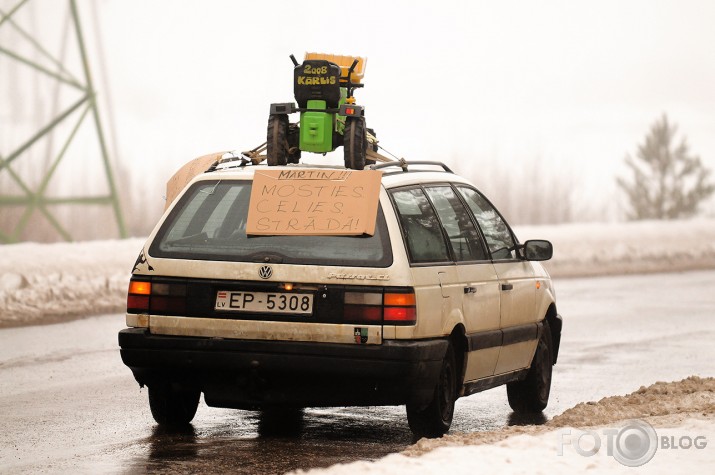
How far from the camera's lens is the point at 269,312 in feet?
26.1

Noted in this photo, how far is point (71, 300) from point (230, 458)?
1152 centimetres

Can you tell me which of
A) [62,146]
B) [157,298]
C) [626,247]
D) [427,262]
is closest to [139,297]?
[157,298]

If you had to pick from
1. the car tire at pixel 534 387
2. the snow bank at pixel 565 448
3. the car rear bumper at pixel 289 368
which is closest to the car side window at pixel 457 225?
the car rear bumper at pixel 289 368

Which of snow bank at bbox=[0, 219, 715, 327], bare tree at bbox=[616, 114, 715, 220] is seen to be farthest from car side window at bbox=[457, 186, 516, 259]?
bare tree at bbox=[616, 114, 715, 220]

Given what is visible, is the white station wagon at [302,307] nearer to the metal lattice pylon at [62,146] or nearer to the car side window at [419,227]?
the car side window at [419,227]

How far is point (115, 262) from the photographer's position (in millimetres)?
23031

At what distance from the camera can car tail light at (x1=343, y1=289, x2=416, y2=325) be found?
7.84 meters

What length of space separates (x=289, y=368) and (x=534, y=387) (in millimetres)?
2907

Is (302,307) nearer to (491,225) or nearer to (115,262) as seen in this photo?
(491,225)

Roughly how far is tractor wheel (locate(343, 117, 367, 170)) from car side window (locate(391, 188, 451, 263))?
33 centimetres

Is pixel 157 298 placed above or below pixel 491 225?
below

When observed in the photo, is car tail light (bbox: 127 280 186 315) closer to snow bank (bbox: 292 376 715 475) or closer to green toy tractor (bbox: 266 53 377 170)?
green toy tractor (bbox: 266 53 377 170)

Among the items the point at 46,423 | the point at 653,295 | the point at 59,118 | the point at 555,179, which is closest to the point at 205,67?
the point at 555,179

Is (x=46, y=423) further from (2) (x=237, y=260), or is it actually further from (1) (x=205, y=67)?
(1) (x=205, y=67)
